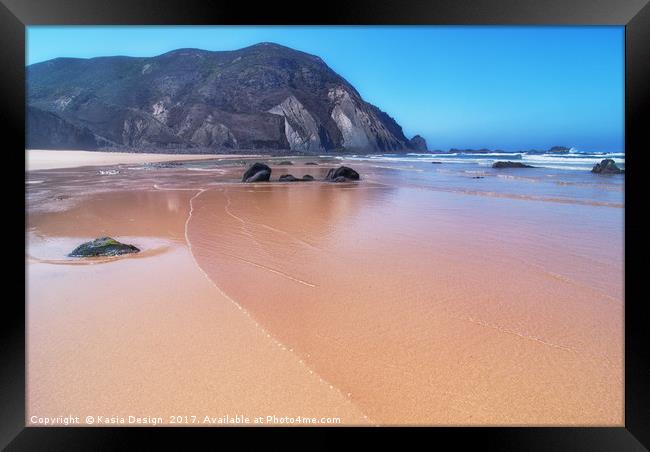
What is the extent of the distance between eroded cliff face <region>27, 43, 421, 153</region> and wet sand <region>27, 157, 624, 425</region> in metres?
54.5

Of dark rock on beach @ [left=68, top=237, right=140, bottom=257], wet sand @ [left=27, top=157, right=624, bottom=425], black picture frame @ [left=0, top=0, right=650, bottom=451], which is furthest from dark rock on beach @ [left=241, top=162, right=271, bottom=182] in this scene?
black picture frame @ [left=0, top=0, right=650, bottom=451]

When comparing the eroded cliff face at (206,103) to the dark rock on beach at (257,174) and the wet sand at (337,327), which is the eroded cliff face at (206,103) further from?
the wet sand at (337,327)

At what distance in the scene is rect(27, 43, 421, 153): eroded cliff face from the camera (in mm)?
60781

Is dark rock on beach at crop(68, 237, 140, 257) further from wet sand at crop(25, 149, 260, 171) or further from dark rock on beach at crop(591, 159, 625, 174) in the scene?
dark rock on beach at crop(591, 159, 625, 174)

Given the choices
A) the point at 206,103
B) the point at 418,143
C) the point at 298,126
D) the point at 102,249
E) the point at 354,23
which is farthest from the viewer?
the point at 418,143

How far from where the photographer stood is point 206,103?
6869 centimetres

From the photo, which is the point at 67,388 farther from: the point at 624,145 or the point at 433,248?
the point at 433,248

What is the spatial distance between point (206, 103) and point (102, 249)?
70.3 metres

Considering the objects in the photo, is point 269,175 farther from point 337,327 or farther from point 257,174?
point 337,327

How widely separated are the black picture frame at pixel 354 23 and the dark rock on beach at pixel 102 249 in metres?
2.05

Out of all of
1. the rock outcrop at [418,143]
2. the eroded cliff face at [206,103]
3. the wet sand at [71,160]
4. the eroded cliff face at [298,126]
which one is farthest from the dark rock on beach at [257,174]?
the rock outcrop at [418,143]

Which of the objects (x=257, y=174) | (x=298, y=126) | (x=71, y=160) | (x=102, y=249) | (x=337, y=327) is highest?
(x=298, y=126)

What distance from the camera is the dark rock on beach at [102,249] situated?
407 cm

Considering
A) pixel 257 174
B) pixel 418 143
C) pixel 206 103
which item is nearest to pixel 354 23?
pixel 257 174
